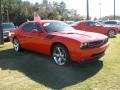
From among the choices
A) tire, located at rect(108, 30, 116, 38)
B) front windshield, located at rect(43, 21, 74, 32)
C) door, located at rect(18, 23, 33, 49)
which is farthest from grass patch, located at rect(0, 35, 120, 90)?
tire, located at rect(108, 30, 116, 38)

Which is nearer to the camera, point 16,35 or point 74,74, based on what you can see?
point 74,74

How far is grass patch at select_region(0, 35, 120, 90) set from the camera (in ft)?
23.1

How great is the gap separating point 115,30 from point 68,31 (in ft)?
36.9

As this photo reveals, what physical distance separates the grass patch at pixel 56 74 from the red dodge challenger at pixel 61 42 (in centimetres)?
36

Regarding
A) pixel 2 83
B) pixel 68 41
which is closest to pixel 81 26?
pixel 68 41

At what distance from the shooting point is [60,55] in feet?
28.8

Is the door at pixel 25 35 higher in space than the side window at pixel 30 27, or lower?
lower

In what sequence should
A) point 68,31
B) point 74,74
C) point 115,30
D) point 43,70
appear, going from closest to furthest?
point 74,74 → point 43,70 → point 68,31 → point 115,30

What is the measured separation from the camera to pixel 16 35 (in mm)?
11578

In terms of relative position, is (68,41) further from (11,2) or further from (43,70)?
(11,2)

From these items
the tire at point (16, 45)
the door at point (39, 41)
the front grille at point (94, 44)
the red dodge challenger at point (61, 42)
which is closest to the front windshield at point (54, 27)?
the red dodge challenger at point (61, 42)

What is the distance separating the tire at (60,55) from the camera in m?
8.55

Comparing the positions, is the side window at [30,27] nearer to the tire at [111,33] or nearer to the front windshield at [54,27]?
the front windshield at [54,27]

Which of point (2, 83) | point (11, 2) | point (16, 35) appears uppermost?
point (11, 2)
